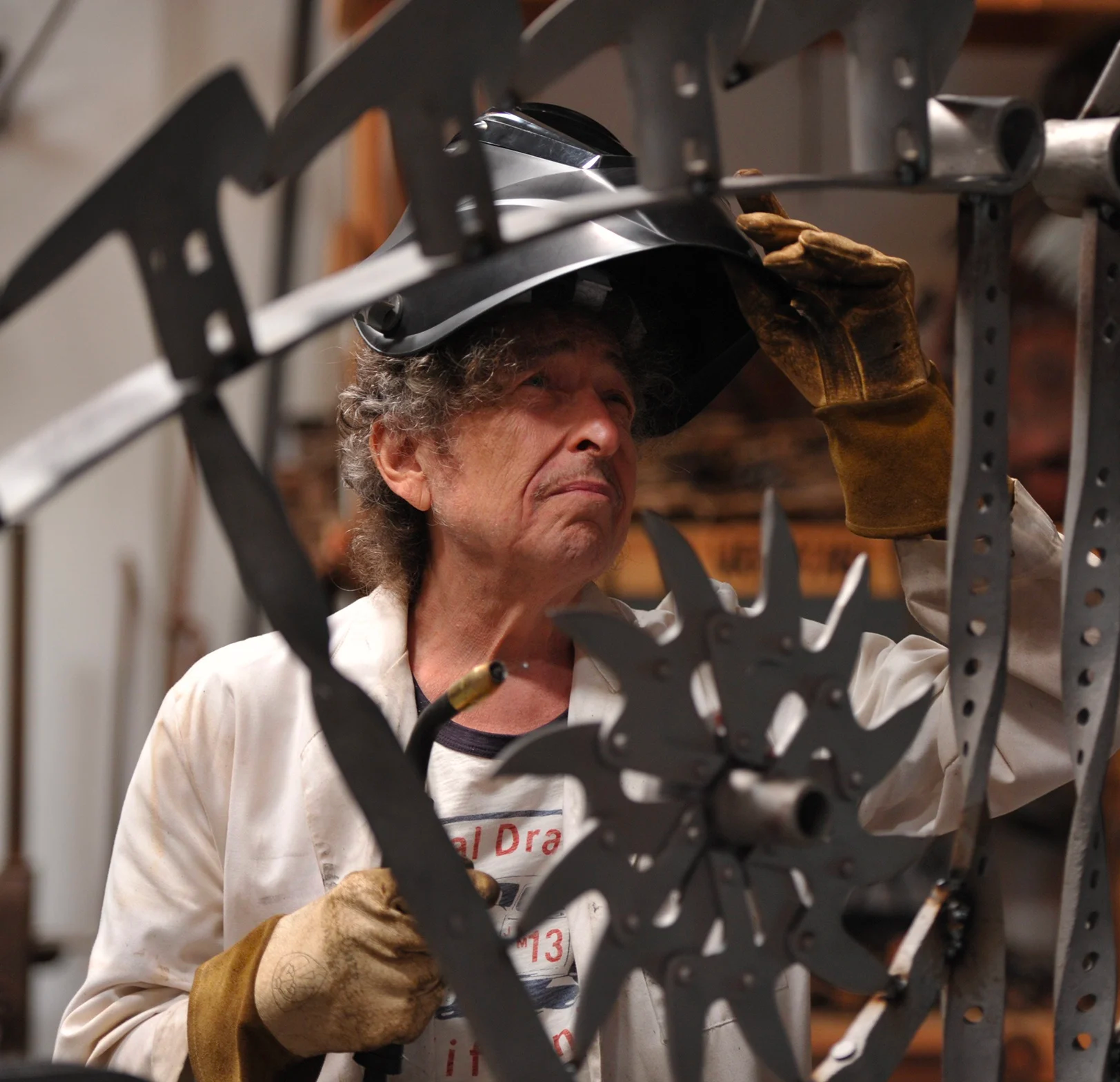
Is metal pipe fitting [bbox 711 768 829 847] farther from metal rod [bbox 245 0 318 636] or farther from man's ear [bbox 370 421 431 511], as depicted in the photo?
metal rod [bbox 245 0 318 636]

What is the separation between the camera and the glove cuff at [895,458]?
3.64 ft

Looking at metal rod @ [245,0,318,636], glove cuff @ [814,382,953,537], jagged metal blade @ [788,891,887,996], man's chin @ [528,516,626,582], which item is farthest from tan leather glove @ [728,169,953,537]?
metal rod @ [245,0,318,636]

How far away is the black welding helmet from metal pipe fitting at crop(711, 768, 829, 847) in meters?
0.38

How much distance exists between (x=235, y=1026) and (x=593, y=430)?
57cm

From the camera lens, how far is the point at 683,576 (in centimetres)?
80

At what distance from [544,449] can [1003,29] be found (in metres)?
1.85

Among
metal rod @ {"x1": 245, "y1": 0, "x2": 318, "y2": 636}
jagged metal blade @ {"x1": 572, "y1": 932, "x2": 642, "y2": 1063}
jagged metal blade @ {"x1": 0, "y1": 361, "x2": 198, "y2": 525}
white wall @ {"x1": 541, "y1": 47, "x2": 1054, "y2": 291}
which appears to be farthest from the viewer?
metal rod @ {"x1": 245, "y1": 0, "x2": 318, "y2": 636}

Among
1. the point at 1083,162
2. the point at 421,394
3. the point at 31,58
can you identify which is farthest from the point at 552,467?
the point at 31,58

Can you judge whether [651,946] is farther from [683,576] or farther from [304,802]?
[304,802]

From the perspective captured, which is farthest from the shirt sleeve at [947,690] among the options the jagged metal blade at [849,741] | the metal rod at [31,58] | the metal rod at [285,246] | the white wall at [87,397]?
the metal rod at [31,58]

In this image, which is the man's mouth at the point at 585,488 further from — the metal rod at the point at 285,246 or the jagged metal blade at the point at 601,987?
the metal rod at the point at 285,246

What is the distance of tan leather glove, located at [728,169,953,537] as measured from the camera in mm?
1050

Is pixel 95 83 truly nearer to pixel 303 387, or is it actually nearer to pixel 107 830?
pixel 303 387

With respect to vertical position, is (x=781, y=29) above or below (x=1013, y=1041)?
above
